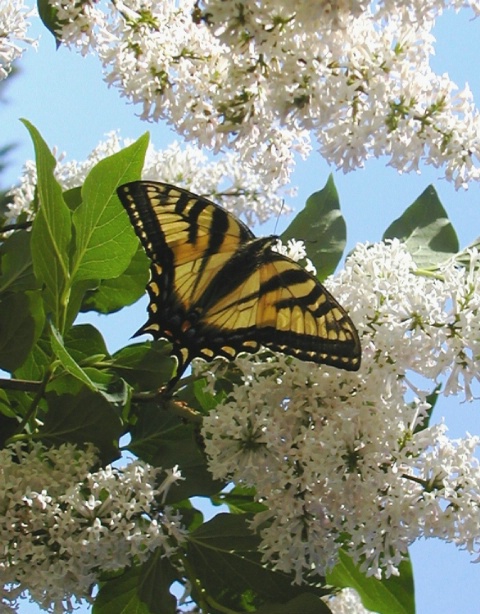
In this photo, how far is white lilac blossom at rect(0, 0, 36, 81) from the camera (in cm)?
189

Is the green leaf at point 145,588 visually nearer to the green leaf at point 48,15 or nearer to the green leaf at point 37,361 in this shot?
the green leaf at point 37,361

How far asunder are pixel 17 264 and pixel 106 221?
0.28m

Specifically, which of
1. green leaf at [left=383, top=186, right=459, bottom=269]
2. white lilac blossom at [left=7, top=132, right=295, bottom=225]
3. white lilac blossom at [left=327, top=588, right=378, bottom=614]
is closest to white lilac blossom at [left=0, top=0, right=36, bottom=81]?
white lilac blossom at [left=7, top=132, right=295, bottom=225]

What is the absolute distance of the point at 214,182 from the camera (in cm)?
228

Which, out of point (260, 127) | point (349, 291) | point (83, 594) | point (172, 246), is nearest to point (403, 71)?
point (260, 127)

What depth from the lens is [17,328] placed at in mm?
1696

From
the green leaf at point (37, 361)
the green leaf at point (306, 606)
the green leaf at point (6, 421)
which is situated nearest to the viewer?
the green leaf at point (306, 606)

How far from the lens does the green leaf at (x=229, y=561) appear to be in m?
1.68

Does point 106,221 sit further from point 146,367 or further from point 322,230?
point 322,230

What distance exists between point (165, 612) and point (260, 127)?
2.80 feet

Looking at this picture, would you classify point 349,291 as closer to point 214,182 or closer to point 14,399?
point 14,399

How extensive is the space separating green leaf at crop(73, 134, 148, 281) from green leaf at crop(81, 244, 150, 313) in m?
0.15

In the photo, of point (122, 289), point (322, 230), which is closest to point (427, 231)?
point (322, 230)

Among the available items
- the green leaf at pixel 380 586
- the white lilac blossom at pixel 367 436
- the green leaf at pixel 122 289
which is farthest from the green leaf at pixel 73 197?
the green leaf at pixel 380 586
